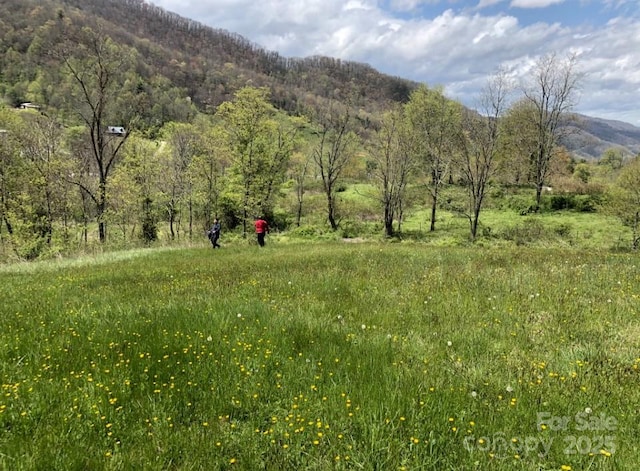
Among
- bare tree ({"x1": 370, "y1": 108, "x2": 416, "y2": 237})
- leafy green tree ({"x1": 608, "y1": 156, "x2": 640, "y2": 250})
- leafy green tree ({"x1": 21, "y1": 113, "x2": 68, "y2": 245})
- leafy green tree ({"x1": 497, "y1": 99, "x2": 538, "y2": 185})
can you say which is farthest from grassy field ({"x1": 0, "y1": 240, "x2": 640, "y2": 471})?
leafy green tree ({"x1": 497, "y1": 99, "x2": 538, "y2": 185})

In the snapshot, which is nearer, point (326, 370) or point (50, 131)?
point (326, 370)

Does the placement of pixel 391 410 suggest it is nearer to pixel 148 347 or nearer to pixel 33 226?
pixel 148 347

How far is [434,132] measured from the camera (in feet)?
161

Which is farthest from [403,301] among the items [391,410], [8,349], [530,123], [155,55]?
[155,55]

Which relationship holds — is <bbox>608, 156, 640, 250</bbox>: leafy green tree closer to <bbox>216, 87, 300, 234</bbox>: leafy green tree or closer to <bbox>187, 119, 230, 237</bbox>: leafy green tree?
<bbox>216, 87, 300, 234</bbox>: leafy green tree

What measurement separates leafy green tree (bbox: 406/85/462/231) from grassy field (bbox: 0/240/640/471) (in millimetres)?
35559

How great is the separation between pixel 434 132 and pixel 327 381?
49698mm

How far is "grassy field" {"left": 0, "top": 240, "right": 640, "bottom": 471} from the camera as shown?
10.6ft

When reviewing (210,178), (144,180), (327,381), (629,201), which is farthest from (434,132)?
(327,381)

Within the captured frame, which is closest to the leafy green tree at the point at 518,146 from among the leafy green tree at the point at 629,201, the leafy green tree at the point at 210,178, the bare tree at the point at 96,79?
the leafy green tree at the point at 629,201

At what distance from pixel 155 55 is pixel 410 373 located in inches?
9109

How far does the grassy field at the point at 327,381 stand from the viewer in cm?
323

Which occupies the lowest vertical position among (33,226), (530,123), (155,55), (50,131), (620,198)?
(33,226)

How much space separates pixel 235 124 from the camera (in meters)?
37.9
